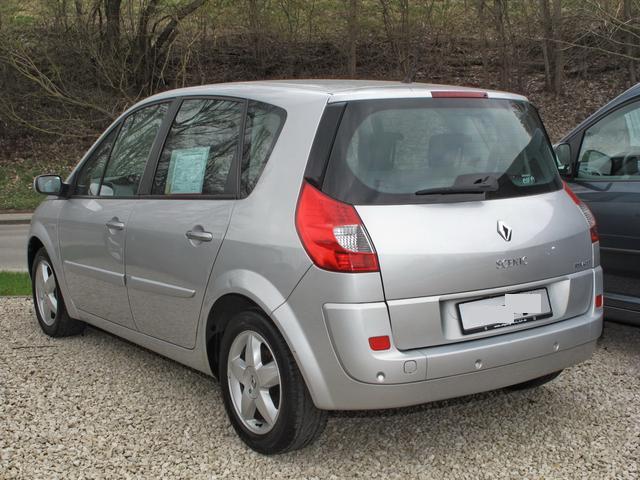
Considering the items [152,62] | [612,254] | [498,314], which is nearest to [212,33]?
[152,62]

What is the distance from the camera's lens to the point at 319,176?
3330 millimetres

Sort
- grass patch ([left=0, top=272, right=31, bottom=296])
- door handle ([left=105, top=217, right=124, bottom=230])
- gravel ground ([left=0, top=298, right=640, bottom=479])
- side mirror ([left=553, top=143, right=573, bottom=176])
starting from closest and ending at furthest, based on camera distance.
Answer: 1. gravel ground ([left=0, top=298, right=640, bottom=479])
2. door handle ([left=105, top=217, right=124, bottom=230])
3. side mirror ([left=553, top=143, right=573, bottom=176])
4. grass patch ([left=0, top=272, right=31, bottom=296])

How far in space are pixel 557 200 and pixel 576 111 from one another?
60.2 feet

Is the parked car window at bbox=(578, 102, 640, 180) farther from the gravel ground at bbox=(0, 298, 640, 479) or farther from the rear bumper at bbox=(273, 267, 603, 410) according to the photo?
the rear bumper at bbox=(273, 267, 603, 410)

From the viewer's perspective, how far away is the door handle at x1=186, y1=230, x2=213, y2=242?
150 inches

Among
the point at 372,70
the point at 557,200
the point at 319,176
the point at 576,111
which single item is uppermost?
the point at 319,176

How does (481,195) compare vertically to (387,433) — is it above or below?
above

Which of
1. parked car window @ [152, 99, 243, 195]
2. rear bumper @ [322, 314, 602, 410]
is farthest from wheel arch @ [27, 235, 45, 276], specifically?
rear bumper @ [322, 314, 602, 410]

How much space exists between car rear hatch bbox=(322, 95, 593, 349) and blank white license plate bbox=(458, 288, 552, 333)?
0.01 metres

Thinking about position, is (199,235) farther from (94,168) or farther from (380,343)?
(94,168)

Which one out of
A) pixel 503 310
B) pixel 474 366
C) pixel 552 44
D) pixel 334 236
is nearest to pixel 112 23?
pixel 552 44

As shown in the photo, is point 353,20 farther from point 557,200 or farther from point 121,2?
point 557,200

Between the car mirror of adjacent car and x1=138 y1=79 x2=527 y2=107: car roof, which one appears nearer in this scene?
x1=138 y1=79 x2=527 y2=107: car roof

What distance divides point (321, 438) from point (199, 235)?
1.19 metres
